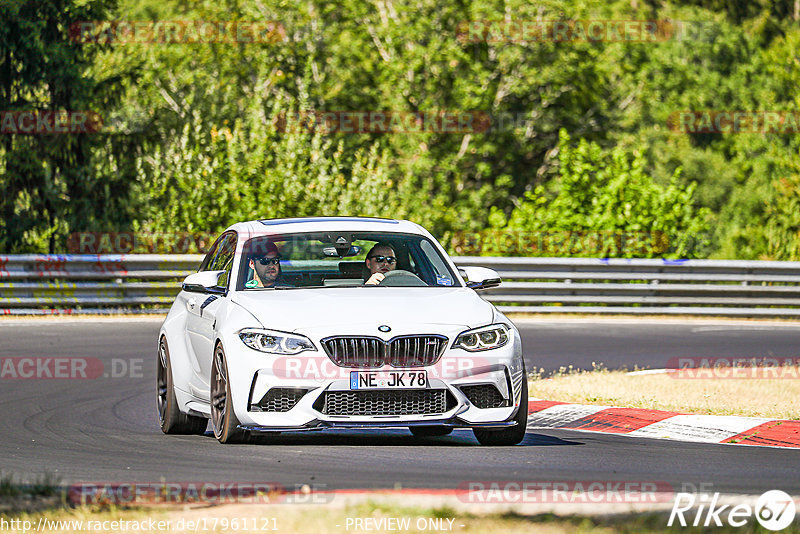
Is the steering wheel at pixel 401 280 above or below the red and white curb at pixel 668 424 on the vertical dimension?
above

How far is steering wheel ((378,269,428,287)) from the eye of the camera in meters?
9.84

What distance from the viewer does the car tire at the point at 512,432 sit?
9.05 metres

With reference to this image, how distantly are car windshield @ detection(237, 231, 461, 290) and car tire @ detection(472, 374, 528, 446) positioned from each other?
3.76 feet

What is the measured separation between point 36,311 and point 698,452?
48.4ft

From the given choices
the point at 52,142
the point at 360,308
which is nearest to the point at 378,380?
the point at 360,308

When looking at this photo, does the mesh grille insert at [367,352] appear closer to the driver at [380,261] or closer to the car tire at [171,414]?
the driver at [380,261]

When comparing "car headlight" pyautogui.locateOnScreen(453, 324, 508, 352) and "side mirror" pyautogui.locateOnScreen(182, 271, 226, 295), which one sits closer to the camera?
"car headlight" pyautogui.locateOnScreen(453, 324, 508, 352)

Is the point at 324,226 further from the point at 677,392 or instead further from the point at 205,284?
the point at 677,392

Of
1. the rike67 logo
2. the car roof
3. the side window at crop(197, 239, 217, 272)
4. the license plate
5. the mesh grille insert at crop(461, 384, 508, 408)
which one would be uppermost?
the car roof

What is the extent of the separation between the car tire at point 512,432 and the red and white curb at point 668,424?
4.86 ft

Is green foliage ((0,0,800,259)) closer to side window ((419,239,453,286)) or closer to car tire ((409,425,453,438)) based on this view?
side window ((419,239,453,286))

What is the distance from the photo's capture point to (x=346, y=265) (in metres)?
10.4

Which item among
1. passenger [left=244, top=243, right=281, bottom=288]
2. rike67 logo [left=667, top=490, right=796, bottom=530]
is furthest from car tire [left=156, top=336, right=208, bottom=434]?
rike67 logo [left=667, top=490, right=796, bottom=530]

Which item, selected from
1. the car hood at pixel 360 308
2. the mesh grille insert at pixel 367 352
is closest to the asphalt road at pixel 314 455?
the mesh grille insert at pixel 367 352
